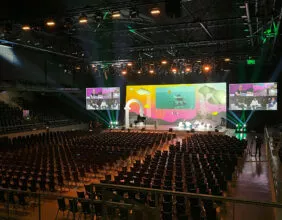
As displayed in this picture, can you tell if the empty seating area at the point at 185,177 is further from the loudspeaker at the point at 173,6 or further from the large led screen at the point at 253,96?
the large led screen at the point at 253,96

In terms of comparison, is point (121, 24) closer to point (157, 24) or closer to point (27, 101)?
point (157, 24)

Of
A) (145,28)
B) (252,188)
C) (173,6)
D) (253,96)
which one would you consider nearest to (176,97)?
(253,96)

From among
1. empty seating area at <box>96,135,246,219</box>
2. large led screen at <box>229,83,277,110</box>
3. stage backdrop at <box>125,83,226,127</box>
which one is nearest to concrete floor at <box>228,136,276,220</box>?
empty seating area at <box>96,135,246,219</box>

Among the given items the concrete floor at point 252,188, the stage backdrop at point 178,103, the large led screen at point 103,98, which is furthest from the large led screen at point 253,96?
the large led screen at point 103,98

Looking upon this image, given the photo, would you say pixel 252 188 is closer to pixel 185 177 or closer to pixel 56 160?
pixel 185 177

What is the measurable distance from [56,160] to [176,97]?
17796mm

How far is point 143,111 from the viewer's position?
29.9 meters

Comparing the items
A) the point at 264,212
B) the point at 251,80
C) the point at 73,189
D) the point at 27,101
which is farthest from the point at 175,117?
the point at 264,212

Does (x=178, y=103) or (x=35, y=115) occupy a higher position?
(x=178, y=103)

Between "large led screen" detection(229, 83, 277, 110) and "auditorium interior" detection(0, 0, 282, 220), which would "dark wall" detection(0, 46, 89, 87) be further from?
"large led screen" detection(229, 83, 277, 110)

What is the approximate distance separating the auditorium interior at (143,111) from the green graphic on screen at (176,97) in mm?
113

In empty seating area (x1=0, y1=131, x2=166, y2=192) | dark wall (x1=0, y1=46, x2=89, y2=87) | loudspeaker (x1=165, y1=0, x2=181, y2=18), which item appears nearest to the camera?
loudspeaker (x1=165, y1=0, x2=181, y2=18)

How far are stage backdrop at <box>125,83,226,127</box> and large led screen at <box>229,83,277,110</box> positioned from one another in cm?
99

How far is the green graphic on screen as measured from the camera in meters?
28.4
